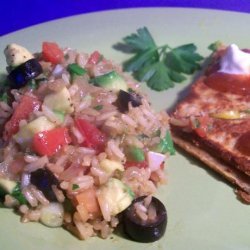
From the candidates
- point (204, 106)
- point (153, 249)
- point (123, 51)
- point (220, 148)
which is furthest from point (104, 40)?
point (153, 249)

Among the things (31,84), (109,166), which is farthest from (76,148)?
(31,84)

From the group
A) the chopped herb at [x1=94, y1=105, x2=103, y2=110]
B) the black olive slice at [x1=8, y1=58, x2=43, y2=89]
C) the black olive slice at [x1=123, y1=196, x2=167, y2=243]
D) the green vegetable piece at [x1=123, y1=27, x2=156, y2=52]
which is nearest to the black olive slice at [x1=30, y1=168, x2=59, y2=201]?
the black olive slice at [x1=123, y1=196, x2=167, y2=243]

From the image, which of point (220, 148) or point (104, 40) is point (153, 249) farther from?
point (104, 40)

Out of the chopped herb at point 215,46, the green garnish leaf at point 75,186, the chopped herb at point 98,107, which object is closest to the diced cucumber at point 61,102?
the chopped herb at point 98,107

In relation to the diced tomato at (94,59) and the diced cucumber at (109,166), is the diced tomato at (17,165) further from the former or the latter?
the diced tomato at (94,59)

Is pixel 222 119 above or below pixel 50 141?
below

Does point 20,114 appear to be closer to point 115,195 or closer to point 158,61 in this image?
point 115,195

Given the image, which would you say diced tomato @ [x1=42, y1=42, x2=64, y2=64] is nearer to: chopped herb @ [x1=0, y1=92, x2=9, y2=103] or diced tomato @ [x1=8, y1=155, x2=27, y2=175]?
chopped herb @ [x1=0, y1=92, x2=9, y2=103]
